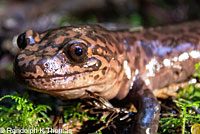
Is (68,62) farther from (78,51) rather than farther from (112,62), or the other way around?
(112,62)

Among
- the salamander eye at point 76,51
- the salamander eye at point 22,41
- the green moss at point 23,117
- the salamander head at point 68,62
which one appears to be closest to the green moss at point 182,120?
the salamander head at point 68,62

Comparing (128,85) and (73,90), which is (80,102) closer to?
(73,90)

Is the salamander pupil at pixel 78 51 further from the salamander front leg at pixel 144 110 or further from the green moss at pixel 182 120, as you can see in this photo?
the green moss at pixel 182 120

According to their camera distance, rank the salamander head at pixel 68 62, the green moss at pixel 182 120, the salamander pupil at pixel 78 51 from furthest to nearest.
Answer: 1. the green moss at pixel 182 120
2. the salamander pupil at pixel 78 51
3. the salamander head at pixel 68 62

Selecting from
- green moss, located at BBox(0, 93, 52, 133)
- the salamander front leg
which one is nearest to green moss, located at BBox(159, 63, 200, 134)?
the salamander front leg

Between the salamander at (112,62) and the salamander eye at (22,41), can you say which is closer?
the salamander at (112,62)

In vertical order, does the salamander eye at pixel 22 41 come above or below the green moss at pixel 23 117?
above

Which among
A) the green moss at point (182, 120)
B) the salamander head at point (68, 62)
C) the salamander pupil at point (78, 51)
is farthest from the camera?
the green moss at point (182, 120)

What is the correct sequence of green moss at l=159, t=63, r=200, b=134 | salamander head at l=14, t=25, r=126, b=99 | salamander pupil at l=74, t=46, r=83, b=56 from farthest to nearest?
green moss at l=159, t=63, r=200, b=134, salamander pupil at l=74, t=46, r=83, b=56, salamander head at l=14, t=25, r=126, b=99

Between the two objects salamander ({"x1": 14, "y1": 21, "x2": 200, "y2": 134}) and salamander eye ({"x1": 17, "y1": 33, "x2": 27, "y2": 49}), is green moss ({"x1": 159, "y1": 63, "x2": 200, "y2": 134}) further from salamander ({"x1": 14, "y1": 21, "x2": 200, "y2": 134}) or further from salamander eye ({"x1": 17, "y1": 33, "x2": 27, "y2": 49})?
salamander eye ({"x1": 17, "y1": 33, "x2": 27, "y2": 49})
